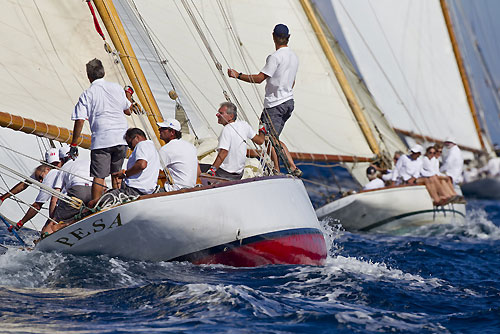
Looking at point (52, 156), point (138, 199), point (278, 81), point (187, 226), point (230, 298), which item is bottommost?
point (230, 298)

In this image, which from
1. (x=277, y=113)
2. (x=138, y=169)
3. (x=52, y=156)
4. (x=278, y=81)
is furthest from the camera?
(x=277, y=113)

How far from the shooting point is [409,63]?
23.6 metres

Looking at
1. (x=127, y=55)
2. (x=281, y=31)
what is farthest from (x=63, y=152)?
(x=281, y=31)

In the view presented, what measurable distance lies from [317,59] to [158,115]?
8.44 meters

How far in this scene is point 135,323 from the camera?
6707 millimetres

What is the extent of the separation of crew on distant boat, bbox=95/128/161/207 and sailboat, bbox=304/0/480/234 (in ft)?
36.3

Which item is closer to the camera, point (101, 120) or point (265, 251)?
point (265, 251)

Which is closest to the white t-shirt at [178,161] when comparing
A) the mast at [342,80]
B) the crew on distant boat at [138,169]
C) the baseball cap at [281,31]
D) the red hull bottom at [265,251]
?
the crew on distant boat at [138,169]

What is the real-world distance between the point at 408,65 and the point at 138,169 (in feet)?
52.1

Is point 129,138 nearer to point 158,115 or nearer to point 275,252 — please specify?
point 158,115

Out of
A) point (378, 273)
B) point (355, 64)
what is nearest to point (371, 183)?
point (355, 64)

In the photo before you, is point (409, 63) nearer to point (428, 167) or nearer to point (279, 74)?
point (428, 167)

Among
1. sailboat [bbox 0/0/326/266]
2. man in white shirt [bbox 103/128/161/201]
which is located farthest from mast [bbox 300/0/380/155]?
man in white shirt [bbox 103/128/161/201]

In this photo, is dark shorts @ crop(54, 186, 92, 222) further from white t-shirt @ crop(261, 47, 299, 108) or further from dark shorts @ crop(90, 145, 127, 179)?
white t-shirt @ crop(261, 47, 299, 108)
